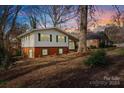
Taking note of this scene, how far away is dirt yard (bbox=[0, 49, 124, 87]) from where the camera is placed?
36.8 feet

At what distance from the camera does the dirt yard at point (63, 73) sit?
11.2 metres

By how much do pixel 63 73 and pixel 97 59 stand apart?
1039 mm

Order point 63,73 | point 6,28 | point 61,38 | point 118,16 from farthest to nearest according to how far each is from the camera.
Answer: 1. point 6,28
2. point 61,38
3. point 118,16
4. point 63,73

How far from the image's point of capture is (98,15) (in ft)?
39.3

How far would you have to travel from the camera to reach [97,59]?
1162cm

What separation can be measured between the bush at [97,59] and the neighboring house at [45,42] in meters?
0.63

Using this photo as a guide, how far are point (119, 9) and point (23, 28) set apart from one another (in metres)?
2.80

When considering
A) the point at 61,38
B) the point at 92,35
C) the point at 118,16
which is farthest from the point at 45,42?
the point at 118,16

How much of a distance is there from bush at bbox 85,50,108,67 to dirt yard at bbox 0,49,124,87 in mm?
154

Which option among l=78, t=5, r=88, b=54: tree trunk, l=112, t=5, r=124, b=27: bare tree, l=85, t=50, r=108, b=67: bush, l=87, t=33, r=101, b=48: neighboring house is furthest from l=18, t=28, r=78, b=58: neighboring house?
l=112, t=5, r=124, b=27: bare tree

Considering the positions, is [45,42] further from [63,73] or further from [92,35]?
[92,35]

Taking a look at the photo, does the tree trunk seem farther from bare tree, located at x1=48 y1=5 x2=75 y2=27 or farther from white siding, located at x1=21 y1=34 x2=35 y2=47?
white siding, located at x1=21 y1=34 x2=35 y2=47

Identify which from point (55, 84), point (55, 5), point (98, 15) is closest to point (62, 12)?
point (55, 5)

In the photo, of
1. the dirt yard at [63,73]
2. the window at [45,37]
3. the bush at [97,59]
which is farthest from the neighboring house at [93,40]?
the window at [45,37]
